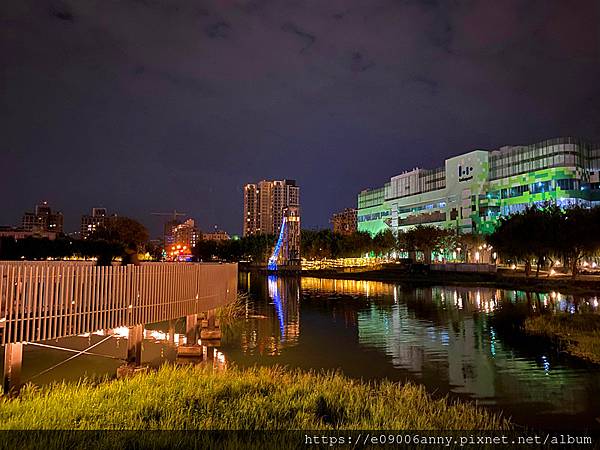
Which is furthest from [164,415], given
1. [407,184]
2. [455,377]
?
[407,184]

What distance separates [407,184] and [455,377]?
12998 centimetres

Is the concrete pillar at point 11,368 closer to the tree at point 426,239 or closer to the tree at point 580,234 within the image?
the tree at point 580,234

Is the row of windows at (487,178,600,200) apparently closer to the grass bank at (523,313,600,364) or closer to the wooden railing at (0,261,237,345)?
the grass bank at (523,313,600,364)

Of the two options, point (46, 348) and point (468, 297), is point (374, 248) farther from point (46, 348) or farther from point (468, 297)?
point (46, 348)

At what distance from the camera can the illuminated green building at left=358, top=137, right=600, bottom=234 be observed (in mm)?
94875

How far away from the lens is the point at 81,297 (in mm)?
10648

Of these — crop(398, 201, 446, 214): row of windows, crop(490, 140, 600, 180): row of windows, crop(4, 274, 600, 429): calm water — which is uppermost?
crop(490, 140, 600, 180): row of windows

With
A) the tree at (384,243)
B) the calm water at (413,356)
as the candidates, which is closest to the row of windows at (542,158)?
the tree at (384,243)

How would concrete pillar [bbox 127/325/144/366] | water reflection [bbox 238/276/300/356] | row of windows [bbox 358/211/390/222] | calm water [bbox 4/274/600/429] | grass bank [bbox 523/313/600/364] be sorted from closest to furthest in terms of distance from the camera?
calm water [bbox 4/274/600/429], concrete pillar [bbox 127/325/144/366], grass bank [bbox 523/313/600/364], water reflection [bbox 238/276/300/356], row of windows [bbox 358/211/390/222]

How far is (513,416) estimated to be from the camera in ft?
32.7

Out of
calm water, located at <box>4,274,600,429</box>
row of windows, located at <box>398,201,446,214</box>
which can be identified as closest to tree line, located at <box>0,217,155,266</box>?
calm water, located at <box>4,274,600,429</box>

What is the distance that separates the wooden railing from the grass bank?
13116 mm

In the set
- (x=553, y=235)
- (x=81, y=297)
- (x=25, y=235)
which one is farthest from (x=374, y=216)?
(x=81, y=297)

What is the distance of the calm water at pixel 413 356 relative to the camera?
1127cm
